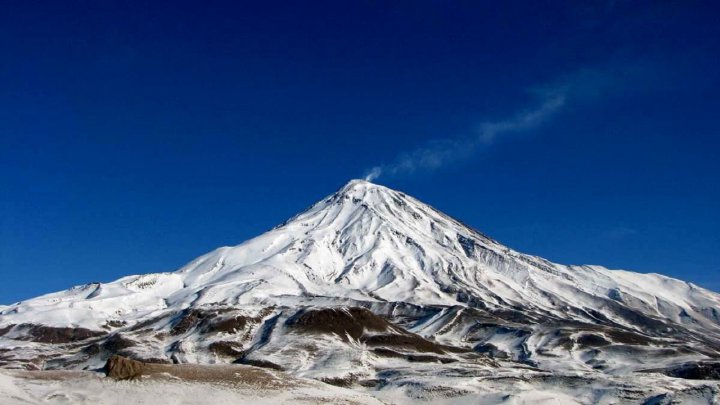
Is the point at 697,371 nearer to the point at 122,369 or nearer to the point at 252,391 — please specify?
the point at 252,391

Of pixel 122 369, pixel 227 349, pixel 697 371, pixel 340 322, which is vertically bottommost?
pixel 122 369

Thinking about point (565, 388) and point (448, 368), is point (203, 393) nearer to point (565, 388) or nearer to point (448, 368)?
point (565, 388)

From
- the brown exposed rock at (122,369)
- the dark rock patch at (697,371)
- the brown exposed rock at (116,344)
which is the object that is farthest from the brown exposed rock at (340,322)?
the brown exposed rock at (122,369)

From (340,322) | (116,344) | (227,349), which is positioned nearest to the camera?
(227,349)

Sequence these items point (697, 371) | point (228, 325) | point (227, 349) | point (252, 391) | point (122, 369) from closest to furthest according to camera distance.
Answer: point (122, 369) → point (252, 391) → point (697, 371) → point (227, 349) → point (228, 325)

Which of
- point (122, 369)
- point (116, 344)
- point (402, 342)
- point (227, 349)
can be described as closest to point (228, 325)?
point (227, 349)

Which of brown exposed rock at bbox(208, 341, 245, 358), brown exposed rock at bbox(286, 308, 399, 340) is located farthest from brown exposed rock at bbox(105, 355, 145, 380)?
brown exposed rock at bbox(286, 308, 399, 340)

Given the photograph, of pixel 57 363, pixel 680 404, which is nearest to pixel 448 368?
pixel 680 404

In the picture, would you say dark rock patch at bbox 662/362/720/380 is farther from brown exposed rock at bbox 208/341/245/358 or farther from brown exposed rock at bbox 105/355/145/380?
brown exposed rock at bbox 105/355/145/380
